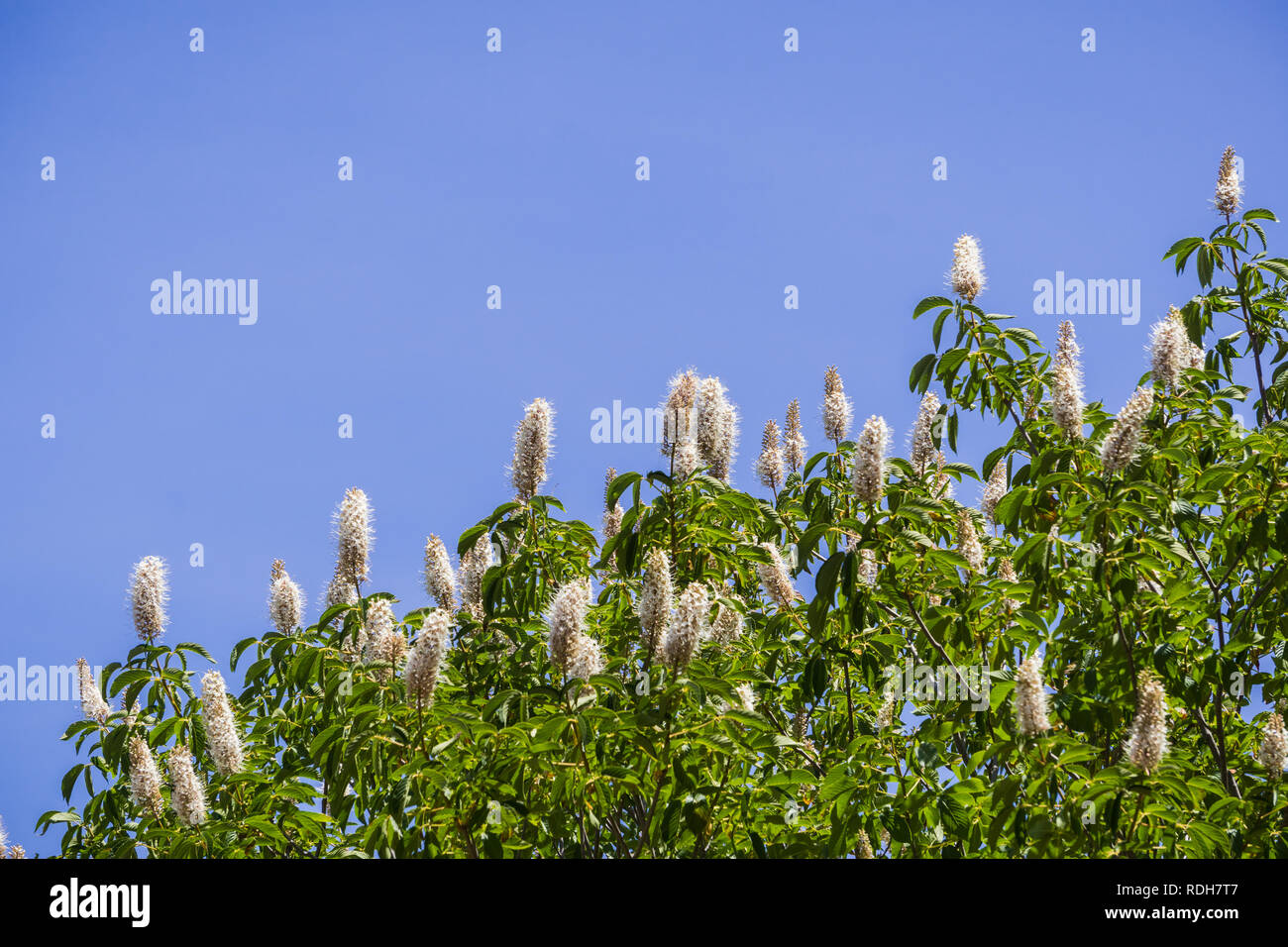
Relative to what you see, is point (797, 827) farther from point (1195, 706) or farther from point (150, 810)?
point (150, 810)

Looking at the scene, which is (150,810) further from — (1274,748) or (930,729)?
(1274,748)

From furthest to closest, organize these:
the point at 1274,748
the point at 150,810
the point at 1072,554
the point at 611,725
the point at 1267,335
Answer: the point at 1267,335 < the point at 1072,554 < the point at 150,810 < the point at 1274,748 < the point at 611,725

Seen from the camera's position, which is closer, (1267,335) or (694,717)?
(694,717)

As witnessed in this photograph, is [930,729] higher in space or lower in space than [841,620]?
lower

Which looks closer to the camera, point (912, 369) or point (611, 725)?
point (611, 725)

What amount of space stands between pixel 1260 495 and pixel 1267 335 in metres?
2.61

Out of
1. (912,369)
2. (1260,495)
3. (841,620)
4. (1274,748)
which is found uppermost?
(912,369)

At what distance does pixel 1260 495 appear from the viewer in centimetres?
771

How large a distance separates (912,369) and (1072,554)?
1752 millimetres
